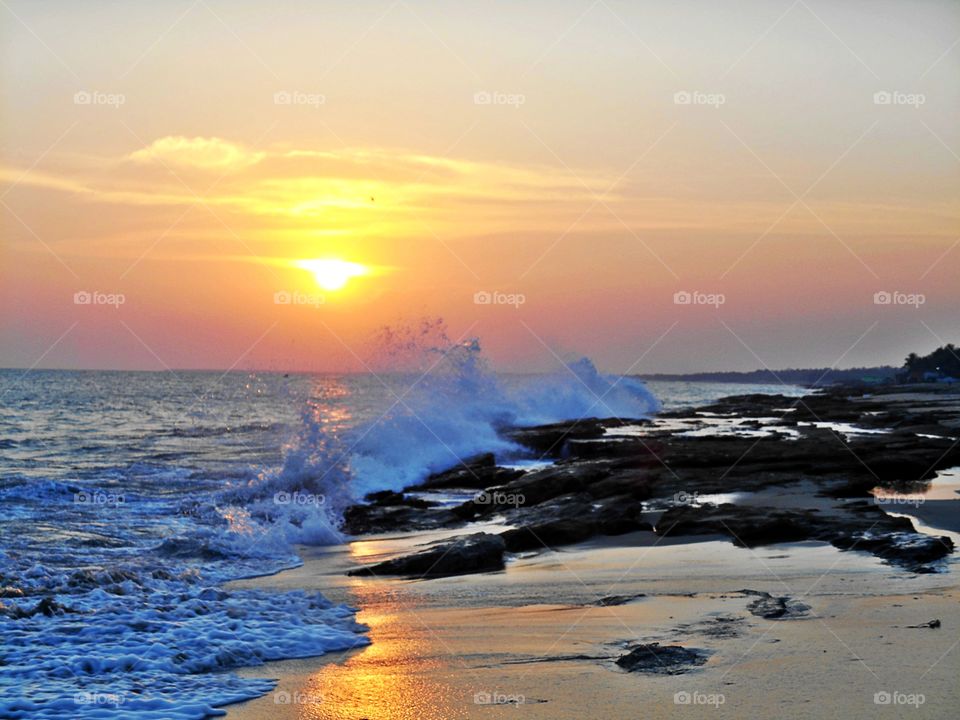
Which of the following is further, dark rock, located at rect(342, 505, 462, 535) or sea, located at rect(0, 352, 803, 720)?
dark rock, located at rect(342, 505, 462, 535)

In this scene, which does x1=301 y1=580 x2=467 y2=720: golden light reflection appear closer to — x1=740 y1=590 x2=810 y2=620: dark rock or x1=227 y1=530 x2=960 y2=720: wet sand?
x1=227 y1=530 x2=960 y2=720: wet sand

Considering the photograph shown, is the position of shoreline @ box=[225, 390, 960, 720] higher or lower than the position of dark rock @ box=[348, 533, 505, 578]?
lower

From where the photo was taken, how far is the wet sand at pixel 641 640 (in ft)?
18.1

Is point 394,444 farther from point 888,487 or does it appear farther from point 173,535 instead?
point 888,487

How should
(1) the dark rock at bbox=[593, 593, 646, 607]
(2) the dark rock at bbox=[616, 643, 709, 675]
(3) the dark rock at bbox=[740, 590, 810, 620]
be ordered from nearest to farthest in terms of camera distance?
(2) the dark rock at bbox=[616, 643, 709, 675]
(3) the dark rock at bbox=[740, 590, 810, 620]
(1) the dark rock at bbox=[593, 593, 646, 607]

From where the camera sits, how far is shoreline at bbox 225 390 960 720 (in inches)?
219

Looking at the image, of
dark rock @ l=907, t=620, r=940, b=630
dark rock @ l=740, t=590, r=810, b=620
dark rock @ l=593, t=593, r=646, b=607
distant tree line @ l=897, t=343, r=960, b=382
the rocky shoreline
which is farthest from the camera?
distant tree line @ l=897, t=343, r=960, b=382

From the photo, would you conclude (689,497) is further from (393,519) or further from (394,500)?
(394,500)

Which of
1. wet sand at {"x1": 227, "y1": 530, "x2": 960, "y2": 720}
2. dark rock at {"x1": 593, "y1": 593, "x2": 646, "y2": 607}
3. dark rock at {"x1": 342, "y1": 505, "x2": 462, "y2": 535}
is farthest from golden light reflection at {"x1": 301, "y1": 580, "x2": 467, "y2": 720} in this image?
dark rock at {"x1": 342, "y1": 505, "x2": 462, "y2": 535}

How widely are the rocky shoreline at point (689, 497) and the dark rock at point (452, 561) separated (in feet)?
0.05

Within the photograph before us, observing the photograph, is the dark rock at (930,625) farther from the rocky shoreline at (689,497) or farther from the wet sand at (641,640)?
the rocky shoreline at (689,497)

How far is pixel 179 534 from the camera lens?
1441 centimetres

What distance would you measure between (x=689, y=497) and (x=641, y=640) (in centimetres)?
837

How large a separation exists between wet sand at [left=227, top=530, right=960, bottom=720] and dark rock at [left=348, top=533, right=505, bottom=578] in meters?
0.31
